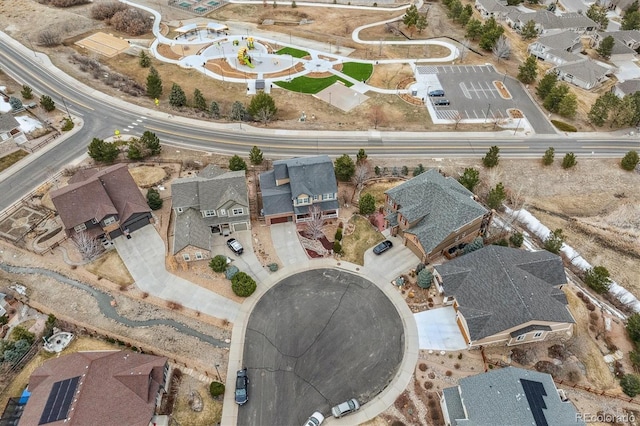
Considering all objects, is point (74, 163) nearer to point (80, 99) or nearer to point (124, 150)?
point (124, 150)

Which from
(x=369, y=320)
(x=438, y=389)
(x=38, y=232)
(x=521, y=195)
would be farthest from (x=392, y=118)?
(x=38, y=232)

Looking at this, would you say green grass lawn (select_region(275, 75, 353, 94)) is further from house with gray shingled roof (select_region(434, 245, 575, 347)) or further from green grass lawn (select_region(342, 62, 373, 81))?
house with gray shingled roof (select_region(434, 245, 575, 347))

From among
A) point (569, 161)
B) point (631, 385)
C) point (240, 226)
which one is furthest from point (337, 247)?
point (569, 161)

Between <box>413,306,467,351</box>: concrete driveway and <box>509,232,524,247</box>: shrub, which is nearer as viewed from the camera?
<box>413,306,467,351</box>: concrete driveway

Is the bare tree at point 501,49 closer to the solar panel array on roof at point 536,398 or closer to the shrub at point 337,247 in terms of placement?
the shrub at point 337,247

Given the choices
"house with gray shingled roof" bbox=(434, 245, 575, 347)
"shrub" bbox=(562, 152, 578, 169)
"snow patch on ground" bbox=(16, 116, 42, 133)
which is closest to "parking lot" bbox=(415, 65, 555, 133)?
"shrub" bbox=(562, 152, 578, 169)

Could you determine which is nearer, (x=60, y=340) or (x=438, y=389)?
(x=438, y=389)

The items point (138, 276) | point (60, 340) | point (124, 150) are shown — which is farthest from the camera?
point (124, 150)
